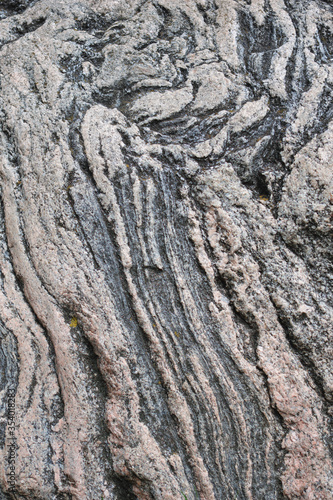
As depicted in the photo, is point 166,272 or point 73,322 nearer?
point 73,322

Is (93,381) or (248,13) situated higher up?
(248,13)

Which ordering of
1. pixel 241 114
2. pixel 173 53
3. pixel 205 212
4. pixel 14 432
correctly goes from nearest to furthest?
1. pixel 14 432
2. pixel 205 212
3. pixel 241 114
4. pixel 173 53

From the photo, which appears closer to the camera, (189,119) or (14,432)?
(14,432)

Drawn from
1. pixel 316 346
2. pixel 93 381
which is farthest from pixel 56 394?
pixel 316 346

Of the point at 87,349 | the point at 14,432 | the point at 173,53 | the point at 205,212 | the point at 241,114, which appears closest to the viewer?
the point at 14,432

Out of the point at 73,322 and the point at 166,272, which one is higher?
the point at 166,272

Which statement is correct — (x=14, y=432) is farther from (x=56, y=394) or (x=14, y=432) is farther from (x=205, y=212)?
(x=205, y=212)

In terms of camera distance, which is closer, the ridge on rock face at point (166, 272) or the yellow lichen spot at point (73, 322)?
the ridge on rock face at point (166, 272)

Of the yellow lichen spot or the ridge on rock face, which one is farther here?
the yellow lichen spot
